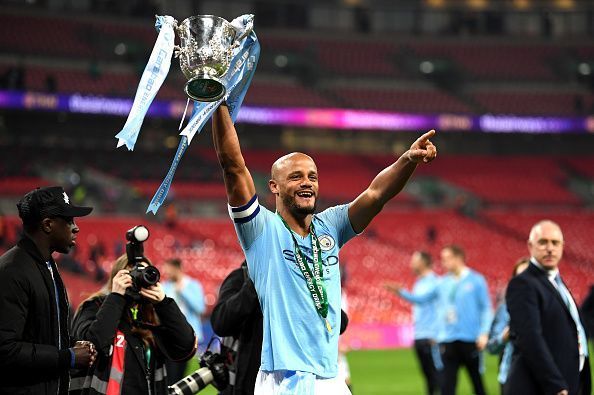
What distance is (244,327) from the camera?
6.02m

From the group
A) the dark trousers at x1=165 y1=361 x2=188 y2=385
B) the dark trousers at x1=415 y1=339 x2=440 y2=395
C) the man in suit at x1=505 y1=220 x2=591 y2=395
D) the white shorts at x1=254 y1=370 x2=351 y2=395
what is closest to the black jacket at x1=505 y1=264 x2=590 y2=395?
the man in suit at x1=505 y1=220 x2=591 y2=395

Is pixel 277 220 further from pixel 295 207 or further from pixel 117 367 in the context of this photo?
pixel 117 367

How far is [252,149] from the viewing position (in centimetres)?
4091

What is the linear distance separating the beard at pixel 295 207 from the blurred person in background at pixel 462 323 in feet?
22.8

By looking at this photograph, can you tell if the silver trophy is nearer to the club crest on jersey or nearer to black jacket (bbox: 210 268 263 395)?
the club crest on jersey

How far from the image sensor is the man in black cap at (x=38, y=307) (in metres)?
4.63

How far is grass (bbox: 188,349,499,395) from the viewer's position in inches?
576

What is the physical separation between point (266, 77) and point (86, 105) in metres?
10.2

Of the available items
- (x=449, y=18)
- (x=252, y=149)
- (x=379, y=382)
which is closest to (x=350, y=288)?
(x=252, y=149)

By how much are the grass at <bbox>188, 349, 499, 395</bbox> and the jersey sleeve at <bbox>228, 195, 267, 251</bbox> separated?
29.6 feet

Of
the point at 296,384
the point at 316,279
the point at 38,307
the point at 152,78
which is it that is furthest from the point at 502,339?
the point at 152,78

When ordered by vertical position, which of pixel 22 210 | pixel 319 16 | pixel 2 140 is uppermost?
pixel 319 16

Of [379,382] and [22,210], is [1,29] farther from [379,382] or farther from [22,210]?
[22,210]

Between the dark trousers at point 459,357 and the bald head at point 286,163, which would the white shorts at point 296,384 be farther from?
the dark trousers at point 459,357
